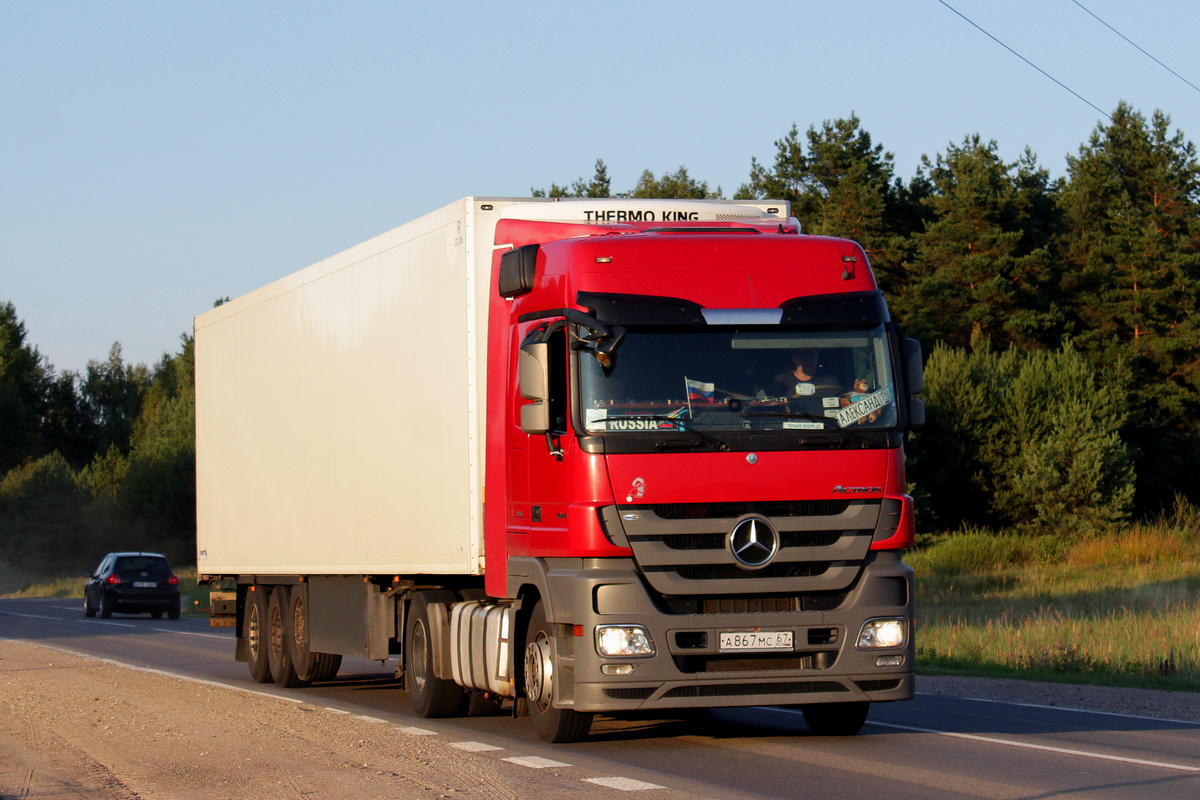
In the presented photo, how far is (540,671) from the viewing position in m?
10.1

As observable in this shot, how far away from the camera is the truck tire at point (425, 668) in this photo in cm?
1223

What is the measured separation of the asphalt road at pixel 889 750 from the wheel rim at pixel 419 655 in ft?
1.15

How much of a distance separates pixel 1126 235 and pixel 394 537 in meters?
56.6

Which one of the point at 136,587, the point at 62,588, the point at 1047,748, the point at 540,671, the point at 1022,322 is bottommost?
the point at 62,588

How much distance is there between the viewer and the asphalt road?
8.17 m

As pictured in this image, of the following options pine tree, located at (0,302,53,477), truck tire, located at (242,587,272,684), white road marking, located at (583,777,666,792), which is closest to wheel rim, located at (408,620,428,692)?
white road marking, located at (583,777,666,792)

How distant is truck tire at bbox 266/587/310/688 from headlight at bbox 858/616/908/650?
8.17 meters

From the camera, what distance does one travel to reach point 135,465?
8406 cm

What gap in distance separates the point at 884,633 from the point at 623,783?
7.34 feet

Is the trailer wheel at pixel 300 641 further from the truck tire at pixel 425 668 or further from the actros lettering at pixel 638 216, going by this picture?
the actros lettering at pixel 638 216

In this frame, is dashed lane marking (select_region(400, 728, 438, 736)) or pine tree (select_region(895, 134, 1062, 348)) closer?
dashed lane marking (select_region(400, 728, 438, 736))

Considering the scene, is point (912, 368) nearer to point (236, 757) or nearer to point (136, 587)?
point (236, 757)

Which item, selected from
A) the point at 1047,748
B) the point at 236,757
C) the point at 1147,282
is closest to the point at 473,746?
the point at 236,757

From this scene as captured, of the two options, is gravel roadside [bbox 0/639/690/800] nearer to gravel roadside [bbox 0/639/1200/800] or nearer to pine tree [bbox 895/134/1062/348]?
gravel roadside [bbox 0/639/1200/800]
